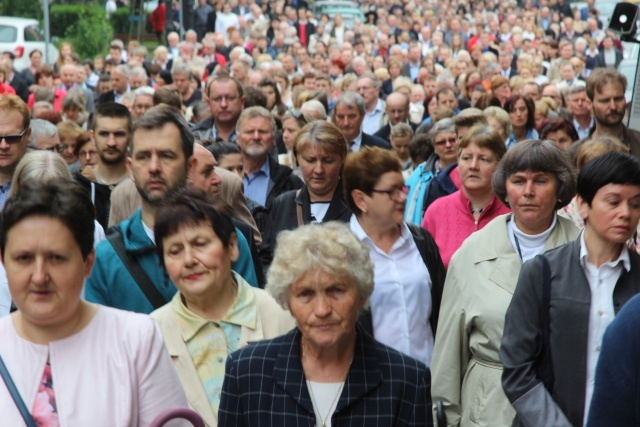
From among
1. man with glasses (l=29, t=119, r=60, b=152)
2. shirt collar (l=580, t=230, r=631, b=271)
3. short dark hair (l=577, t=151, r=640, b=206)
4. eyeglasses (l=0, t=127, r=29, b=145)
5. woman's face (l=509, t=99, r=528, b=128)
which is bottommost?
woman's face (l=509, t=99, r=528, b=128)

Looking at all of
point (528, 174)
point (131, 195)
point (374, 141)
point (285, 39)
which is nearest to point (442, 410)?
point (528, 174)

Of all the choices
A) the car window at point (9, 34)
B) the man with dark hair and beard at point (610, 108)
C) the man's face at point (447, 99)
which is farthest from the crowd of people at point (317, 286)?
the car window at point (9, 34)

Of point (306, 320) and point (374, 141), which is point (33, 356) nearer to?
point (306, 320)

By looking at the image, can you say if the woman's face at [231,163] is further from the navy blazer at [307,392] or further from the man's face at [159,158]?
the navy blazer at [307,392]

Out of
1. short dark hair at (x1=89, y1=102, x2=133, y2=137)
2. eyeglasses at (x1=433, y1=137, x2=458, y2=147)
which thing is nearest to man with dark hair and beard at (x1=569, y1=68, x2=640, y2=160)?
eyeglasses at (x1=433, y1=137, x2=458, y2=147)

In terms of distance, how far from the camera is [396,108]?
1367 centimetres

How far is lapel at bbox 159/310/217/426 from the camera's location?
4254mm

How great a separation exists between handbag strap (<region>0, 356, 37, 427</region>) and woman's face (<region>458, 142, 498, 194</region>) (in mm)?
3827

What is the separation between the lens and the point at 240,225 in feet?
17.7

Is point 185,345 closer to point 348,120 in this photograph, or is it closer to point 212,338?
point 212,338

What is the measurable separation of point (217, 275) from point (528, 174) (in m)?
1.83

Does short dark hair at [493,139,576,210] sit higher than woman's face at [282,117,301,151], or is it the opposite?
short dark hair at [493,139,576,210]

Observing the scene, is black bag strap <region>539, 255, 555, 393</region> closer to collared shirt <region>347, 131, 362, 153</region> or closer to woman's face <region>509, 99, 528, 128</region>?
collared shirt <region>347, 131, 362, 153</region>

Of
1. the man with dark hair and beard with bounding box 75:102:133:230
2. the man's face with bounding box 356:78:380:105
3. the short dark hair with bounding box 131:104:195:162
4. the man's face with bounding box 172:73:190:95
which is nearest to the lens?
the short dark hair with bounding box 131:104:195:162
